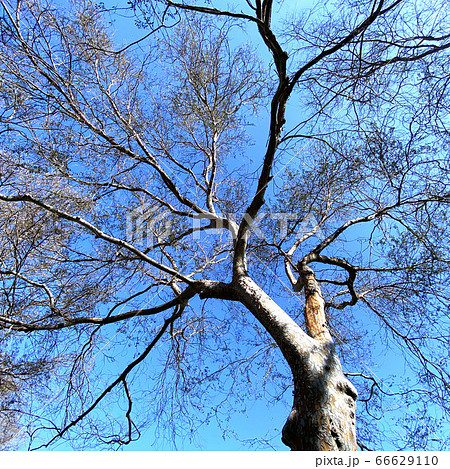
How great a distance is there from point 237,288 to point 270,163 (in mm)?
1047

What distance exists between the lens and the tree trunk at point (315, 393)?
1544mm

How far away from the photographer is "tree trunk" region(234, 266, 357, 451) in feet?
5.07

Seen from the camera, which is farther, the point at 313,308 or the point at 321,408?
the point at 313,308

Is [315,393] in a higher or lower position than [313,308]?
lower

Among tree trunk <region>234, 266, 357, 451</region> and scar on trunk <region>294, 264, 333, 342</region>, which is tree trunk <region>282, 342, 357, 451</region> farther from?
scar on trunk <region>294, 264, 333, 342</region>

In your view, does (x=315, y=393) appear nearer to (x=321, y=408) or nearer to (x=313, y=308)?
(x=321, y=408)

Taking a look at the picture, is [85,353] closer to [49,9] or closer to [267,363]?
[267,363]

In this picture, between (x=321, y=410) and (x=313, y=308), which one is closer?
(x=321, y=410)

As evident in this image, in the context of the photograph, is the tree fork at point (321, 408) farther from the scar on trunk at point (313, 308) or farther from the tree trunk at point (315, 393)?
the scar on trunk at point (313, 308)

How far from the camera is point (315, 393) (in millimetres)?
1672

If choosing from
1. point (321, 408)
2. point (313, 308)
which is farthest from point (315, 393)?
point (313, 308)

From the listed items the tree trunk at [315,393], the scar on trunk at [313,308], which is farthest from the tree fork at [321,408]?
the scar on trunk at [313,308]

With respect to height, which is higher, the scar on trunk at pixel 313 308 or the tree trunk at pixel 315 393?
the scar on trunk at pixel 313 308

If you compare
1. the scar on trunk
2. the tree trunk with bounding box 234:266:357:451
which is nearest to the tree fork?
the tree trunk with bounding box 234:266:357:451
